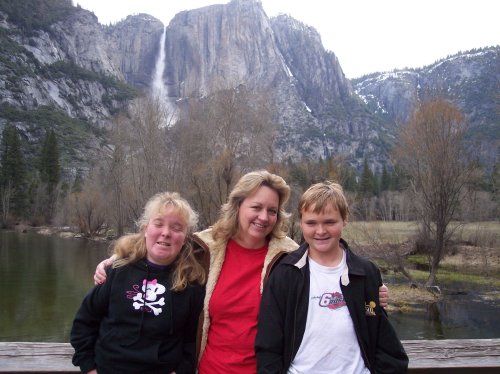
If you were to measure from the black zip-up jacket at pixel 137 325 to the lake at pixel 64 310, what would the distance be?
26.8 feet

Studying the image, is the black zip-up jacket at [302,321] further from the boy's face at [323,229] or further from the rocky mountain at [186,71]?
the rocky mountain at [186,71]

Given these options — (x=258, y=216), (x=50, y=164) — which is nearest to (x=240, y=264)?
(x=258, y=216)

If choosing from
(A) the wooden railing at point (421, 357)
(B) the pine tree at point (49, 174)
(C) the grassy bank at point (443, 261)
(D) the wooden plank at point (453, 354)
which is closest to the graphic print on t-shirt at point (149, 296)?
(A) the wooden railing at point (421, 357)

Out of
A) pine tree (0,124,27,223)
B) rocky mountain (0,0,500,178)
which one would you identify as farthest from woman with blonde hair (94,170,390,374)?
rocky mountain (0,0,500,178)

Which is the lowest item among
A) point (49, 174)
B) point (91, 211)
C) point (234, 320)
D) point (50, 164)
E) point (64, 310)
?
point (91, 211)

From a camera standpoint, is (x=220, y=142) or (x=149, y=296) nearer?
(x=149, y=296)

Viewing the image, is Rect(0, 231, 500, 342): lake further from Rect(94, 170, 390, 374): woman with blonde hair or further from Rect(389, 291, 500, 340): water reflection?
Rect(94, 170, 390, 374): woman with blonde hair

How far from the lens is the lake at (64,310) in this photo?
412 inches

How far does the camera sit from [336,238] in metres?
2.08

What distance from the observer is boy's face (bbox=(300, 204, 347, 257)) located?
206cm

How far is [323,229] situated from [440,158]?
16680 mm

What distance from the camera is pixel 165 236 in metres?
2.19

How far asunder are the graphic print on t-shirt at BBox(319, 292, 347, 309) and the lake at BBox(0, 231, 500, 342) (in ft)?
28.8

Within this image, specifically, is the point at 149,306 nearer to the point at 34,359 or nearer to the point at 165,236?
the point at 165,236
